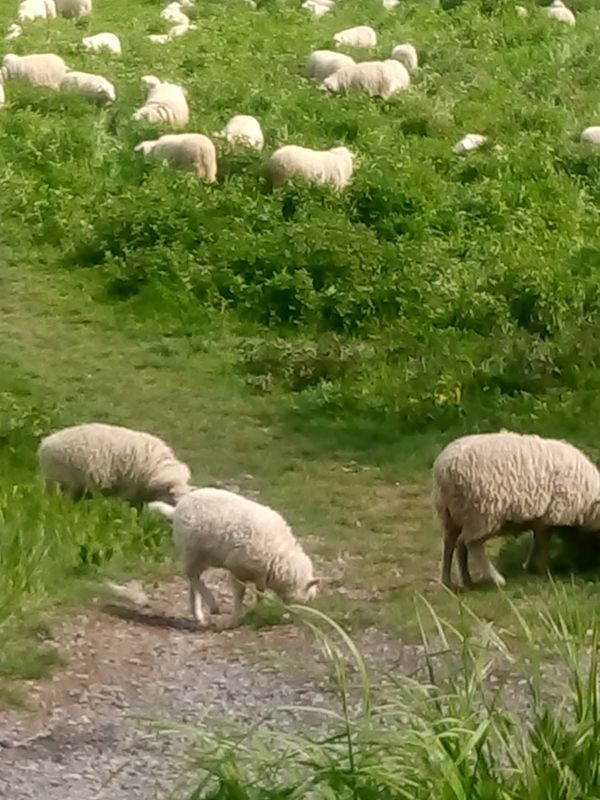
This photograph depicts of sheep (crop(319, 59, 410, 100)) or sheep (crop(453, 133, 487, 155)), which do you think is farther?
sheep (crop(319, 59, 410, 100))

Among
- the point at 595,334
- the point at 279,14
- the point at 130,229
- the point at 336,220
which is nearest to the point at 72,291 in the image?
the point at 130,229

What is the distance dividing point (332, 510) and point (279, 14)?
44.9 ft

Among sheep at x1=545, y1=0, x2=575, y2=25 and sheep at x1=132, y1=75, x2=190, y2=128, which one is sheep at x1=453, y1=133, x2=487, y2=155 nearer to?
sheep at x1=132, y1=75, x2=190, y2=128

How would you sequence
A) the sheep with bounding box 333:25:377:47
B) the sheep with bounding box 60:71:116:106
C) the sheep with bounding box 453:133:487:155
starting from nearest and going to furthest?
the sheep with bounding box 453:133:487:155 → the sheep with bounding box 60:71:116:106 → the sheep with bounding box 333:25:377:47

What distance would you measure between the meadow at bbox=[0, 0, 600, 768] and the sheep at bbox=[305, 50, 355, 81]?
24.1 inches

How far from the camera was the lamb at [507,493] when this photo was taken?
271 inches

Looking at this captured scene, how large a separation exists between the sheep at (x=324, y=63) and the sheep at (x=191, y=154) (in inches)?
158

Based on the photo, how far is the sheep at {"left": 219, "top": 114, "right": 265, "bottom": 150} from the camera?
44.7 feet

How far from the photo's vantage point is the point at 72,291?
11562 millimetres

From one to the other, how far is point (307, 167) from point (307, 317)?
7.18 ft

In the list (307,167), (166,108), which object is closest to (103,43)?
(166,108)

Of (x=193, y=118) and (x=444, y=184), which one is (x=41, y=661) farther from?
(x=193, y=118)

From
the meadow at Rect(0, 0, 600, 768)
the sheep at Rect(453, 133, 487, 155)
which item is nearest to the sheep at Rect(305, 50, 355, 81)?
the meadow at Rect(0, 0, 600, 768)

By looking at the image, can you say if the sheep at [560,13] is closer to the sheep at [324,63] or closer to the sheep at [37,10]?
the sheep at [324,63]
